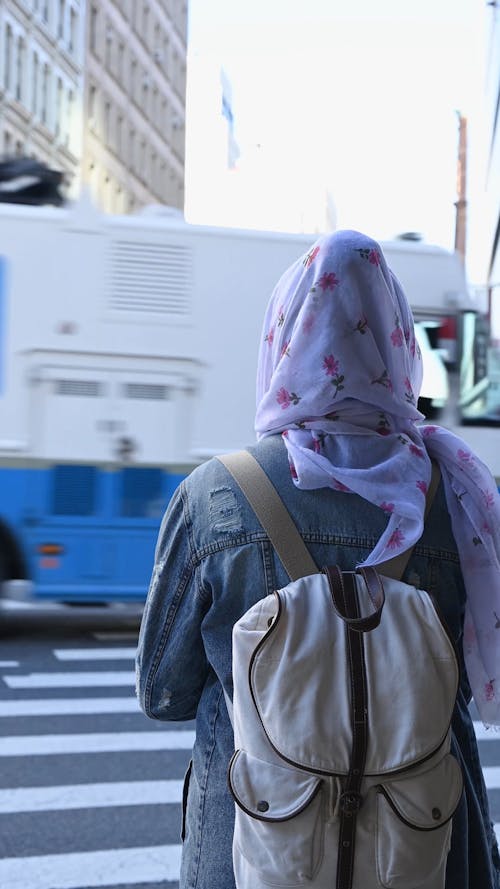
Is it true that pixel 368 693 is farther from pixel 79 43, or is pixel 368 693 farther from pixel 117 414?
pixel 79 43

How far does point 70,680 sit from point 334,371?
21.5 feet

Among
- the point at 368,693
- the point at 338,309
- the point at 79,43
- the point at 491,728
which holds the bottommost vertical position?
the point at 491,728

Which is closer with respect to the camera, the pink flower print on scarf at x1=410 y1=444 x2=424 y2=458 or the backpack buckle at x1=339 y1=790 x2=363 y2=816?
the backpack buckle at x1=339 y1=790 x2=363 y2=816

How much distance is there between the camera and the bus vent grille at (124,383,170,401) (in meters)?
9.02

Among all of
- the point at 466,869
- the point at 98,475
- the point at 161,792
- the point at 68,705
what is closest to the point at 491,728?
the point at 466,869

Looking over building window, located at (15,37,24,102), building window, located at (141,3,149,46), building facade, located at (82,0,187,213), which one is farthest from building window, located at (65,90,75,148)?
building window, located at (141,3,149,46)

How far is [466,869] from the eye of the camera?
1.86 metres

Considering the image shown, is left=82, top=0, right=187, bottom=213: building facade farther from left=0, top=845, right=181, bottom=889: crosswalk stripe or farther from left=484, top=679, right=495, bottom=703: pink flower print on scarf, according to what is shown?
left=484, top=679, right=495, bottom=703: pink flower print on scarf

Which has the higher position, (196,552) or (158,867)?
(196,552)

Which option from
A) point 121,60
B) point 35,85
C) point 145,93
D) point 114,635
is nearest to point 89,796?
point 114,635

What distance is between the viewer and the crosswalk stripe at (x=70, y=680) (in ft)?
25.7

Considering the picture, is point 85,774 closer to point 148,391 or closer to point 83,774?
point 83,774

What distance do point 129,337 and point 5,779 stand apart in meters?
4.25

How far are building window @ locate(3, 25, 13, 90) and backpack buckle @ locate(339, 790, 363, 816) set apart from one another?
39.5 metres
